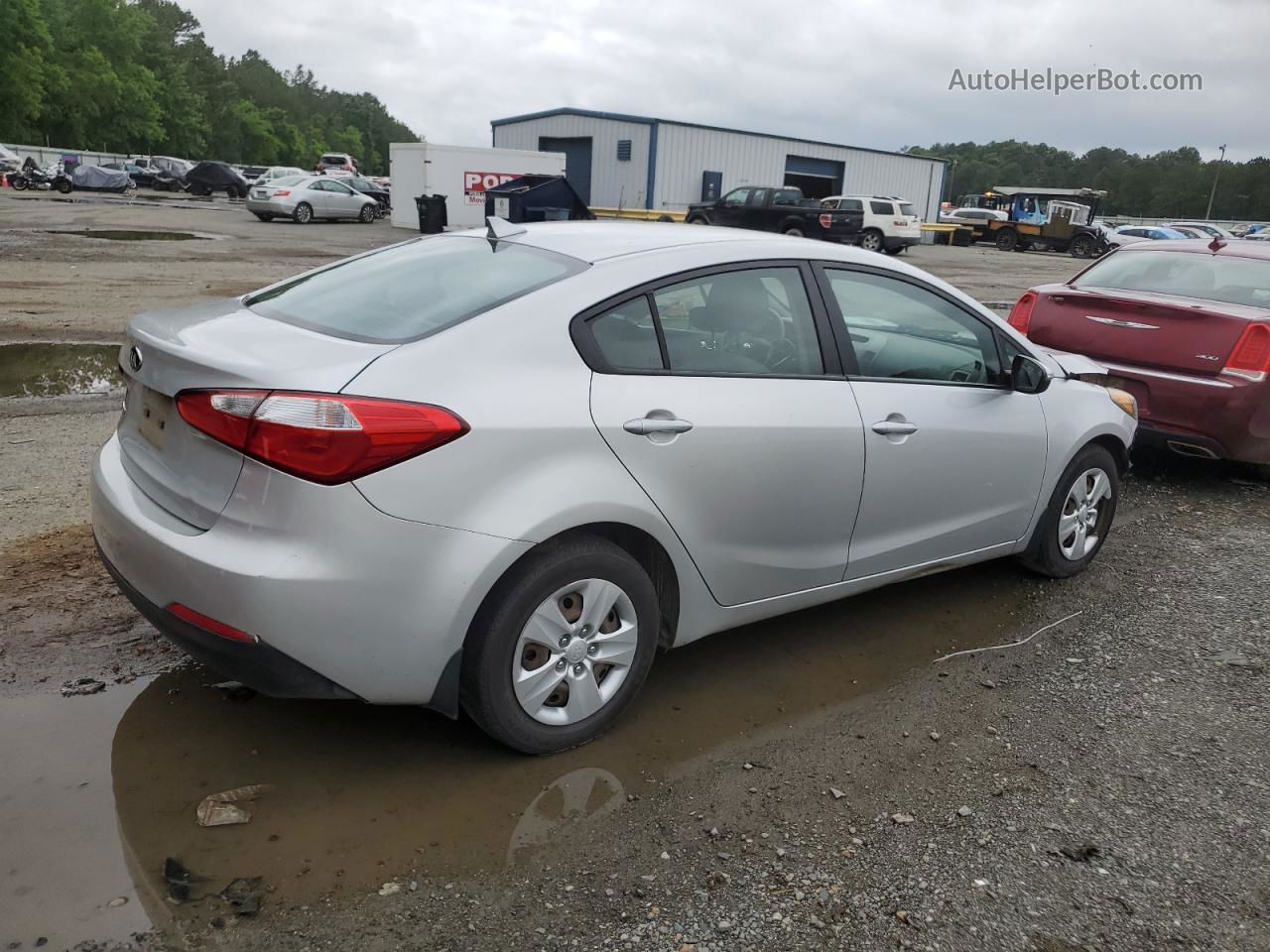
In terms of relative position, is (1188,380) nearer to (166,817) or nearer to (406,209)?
(166,817)

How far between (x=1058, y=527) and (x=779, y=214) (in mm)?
25465

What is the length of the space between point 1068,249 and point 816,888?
43.6 m

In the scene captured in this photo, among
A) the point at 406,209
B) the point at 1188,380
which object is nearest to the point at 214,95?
the point at 406,209

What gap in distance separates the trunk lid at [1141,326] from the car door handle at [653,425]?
176 inches

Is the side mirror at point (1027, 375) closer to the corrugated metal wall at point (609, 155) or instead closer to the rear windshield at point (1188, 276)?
the rear windshield at point (1188, 276)

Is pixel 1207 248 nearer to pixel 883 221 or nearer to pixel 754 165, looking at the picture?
pixel 883 221

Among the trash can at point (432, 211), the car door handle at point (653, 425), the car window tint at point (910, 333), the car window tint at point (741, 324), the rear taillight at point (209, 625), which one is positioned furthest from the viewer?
the trash can at point (432, 211)

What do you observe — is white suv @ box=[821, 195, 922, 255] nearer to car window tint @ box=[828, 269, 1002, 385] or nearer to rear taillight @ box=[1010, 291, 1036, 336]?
rear taillight @ box=[1010, 291, 1036, 336]

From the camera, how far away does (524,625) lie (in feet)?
9.38

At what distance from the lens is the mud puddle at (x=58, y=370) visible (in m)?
7.12

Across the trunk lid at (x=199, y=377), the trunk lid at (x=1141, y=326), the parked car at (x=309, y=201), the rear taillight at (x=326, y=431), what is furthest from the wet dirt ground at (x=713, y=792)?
the parked car at (x=309, y=201)

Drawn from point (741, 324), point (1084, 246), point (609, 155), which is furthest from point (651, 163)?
point (741, 324)

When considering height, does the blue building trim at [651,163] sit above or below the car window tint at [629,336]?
above

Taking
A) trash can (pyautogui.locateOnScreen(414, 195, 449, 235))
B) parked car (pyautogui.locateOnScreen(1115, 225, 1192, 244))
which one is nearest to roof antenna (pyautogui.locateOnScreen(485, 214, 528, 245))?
trash can (pyautogui.locateOnScreen(414, 195, 449, 235))
